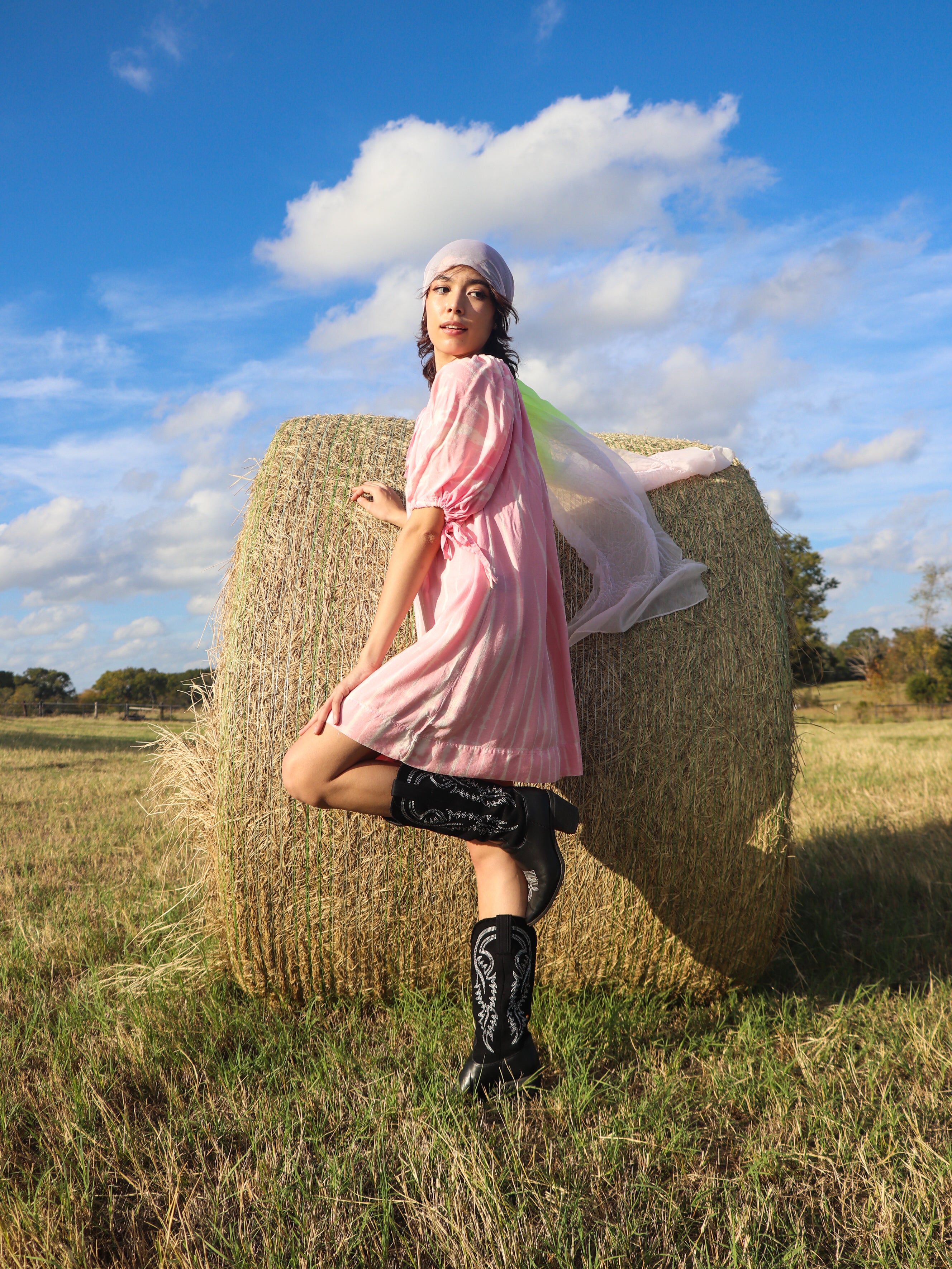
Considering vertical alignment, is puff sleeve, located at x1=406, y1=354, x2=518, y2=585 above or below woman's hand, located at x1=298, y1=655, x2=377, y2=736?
above

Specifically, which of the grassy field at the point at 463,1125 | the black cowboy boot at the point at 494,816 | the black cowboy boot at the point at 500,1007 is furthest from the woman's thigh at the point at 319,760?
the grassy field at the point at 463,1125

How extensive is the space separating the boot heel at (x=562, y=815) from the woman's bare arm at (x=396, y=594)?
656mm

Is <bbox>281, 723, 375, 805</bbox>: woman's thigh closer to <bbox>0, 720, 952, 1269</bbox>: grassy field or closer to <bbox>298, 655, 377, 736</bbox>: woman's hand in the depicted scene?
<bbox>298, 655, 377, 736</bbox>: woman's hand

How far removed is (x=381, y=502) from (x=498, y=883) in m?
1.31

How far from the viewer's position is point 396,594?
2.29m

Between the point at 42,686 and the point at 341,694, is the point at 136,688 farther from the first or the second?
the point at 341,694

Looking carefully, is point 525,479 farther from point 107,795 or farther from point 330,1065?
point 107,795

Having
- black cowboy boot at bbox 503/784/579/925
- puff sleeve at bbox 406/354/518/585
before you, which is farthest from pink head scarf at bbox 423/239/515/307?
black cowboy boot at bbox 503/784/579/925

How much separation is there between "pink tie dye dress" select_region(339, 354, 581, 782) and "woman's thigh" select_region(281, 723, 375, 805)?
73mm

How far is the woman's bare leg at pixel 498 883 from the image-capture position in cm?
238

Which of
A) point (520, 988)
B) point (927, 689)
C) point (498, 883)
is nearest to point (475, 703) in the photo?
point (498, 883)

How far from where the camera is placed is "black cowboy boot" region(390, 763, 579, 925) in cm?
231

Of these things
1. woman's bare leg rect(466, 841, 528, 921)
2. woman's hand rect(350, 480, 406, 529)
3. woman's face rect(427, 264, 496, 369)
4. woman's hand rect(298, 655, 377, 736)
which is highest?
woman's face rect(427, 264, 496, 369)

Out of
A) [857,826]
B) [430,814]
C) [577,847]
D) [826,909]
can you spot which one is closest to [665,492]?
[577,847]
